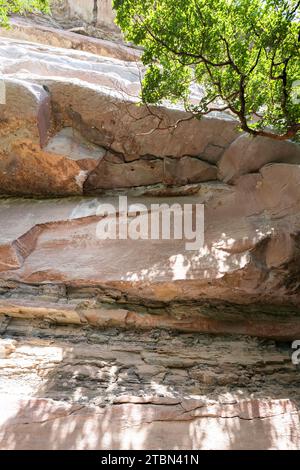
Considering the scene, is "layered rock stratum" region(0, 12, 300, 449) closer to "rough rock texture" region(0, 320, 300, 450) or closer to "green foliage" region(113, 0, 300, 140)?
"rough rock texture" region(0, 320, 300, 450)

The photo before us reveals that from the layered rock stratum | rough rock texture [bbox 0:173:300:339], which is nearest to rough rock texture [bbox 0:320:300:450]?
the layered rock stratum

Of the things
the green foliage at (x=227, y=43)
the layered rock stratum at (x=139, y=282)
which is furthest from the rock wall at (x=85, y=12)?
the green foliage at (x=227, y=43)

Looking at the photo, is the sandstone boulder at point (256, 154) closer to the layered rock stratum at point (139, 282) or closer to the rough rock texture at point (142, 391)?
the layered rock stratum at point (139, 282)

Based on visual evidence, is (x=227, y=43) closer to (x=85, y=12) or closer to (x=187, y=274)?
(x=187, y=274)

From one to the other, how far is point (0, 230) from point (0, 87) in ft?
10.7

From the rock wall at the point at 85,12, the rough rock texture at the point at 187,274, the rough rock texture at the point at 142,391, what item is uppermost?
the rock wall at the point at 85,12

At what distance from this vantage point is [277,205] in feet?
20.6

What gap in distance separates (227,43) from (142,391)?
18.7ft

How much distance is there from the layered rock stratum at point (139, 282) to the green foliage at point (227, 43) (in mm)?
903

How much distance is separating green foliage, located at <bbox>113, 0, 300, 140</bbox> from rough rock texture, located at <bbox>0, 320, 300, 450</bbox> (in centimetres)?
416

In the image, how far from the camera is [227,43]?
541cm

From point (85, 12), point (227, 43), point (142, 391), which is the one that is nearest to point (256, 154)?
point (227, 43)

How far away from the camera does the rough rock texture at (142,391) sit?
358 centimetres
